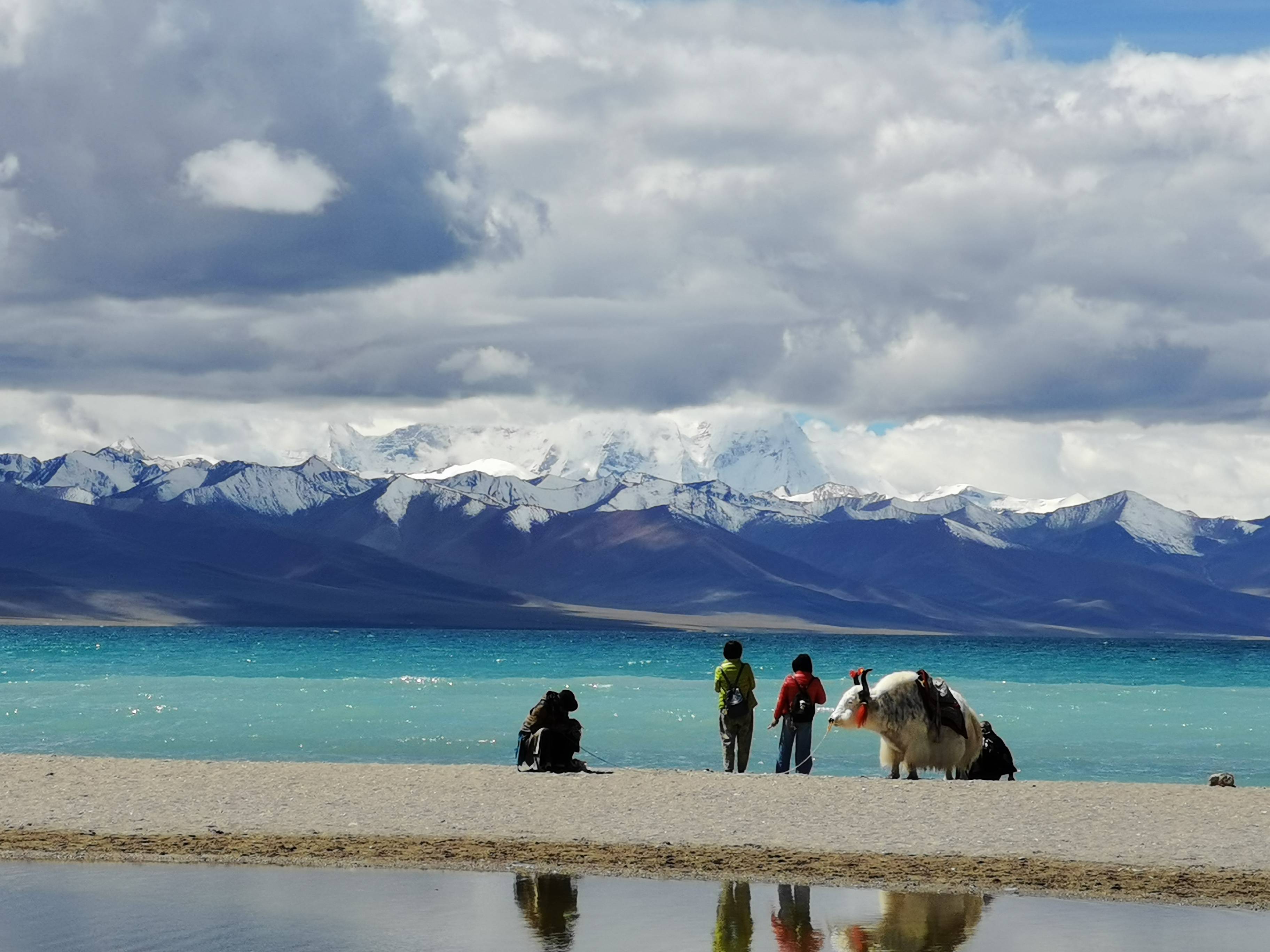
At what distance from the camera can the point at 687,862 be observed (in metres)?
14.9

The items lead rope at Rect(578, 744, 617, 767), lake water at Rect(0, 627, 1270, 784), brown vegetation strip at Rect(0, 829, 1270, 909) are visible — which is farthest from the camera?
lake water at Rect(0, 627, 1270, 784)

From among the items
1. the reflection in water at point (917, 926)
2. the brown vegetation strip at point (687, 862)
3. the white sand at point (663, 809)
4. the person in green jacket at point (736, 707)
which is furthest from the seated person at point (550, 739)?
the reflection in water at point (917, 926)

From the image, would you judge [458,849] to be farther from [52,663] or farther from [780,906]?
[52,663]

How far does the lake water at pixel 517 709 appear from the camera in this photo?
3059 centimetres

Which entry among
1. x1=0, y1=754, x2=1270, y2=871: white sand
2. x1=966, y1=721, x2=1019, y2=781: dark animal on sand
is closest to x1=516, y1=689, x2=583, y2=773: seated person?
x1=0, y1=754, x2=1270, y2=871: white sand

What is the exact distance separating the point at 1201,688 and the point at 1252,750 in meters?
33.9

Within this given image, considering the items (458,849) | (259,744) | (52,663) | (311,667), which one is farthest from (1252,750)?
(52,663)

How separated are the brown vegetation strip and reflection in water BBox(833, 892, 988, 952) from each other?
0.55 metres

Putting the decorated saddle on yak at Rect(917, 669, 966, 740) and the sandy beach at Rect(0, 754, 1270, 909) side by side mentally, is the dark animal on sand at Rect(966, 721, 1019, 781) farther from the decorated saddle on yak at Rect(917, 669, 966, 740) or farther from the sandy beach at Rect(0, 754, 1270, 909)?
the sandy beach at Rect(0, 754, 1270, 909)

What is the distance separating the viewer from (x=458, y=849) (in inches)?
606

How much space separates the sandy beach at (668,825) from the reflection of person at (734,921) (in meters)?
0.69

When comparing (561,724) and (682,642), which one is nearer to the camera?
(561,724)

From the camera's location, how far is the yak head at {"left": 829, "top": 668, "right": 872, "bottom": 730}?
74.5 ft

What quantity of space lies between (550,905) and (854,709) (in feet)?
34.6
